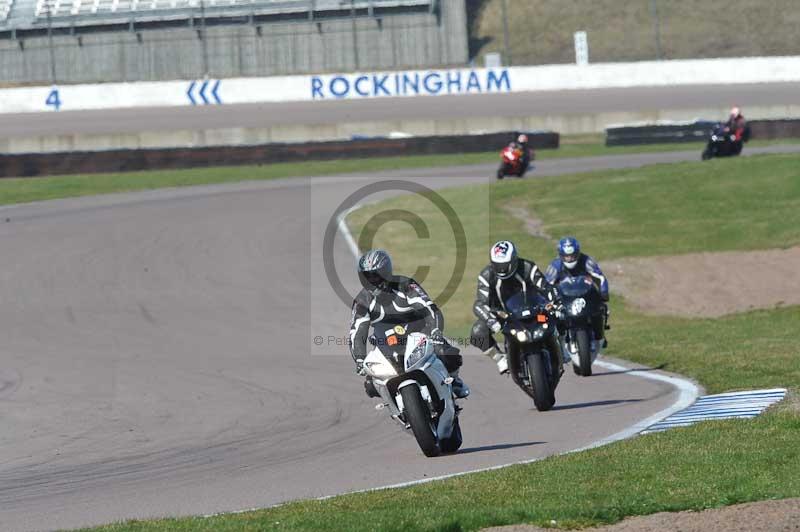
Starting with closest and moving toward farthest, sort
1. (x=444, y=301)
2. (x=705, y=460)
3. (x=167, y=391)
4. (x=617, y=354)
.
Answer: (x=705, y=460), (x=167, y=391), (x=617, y=354), (x=444, y=301)

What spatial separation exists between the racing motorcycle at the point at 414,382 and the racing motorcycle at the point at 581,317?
5190mm

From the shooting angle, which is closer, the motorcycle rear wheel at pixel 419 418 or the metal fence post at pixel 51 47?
the motorcycle rear wheel at pixel 419 418

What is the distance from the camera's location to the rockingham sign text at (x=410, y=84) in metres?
55.3

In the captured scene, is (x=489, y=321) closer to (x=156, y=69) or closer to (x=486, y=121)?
(x=486, y=121)

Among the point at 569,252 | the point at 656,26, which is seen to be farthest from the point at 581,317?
the point at 656,26

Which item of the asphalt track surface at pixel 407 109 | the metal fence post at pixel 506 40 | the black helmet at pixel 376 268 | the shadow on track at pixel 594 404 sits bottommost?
the shadow on track at pixel 594 404

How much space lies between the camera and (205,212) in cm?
3225

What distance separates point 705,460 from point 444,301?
14.8 metres

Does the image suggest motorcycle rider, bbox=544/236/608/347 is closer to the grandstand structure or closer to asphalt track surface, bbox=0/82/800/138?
asphalt track surface, bbox=0/82/800/138

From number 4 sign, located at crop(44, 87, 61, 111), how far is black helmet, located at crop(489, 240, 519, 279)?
1745 inches

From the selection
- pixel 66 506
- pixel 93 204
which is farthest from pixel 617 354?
pixel 93 204

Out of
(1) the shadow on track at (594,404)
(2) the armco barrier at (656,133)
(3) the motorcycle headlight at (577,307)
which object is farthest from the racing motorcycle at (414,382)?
(2) the armco barrier at (656,133)

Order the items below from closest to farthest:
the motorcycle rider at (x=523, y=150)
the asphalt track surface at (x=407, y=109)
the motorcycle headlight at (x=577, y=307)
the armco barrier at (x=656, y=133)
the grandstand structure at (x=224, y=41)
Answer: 1. the motorcycle headlight at (x=577, y=307)
2. the motorcycle rider at (x=523, y=150)
3. the armco barrier at (x=656, y=133)
4. the asphalt track surface at (x=407, y=109)
5. the grandstand structure at (x=224, y=41)

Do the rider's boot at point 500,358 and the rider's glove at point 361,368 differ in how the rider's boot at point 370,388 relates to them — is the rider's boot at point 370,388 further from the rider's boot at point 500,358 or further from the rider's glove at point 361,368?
the rider's boot at point 500,358
